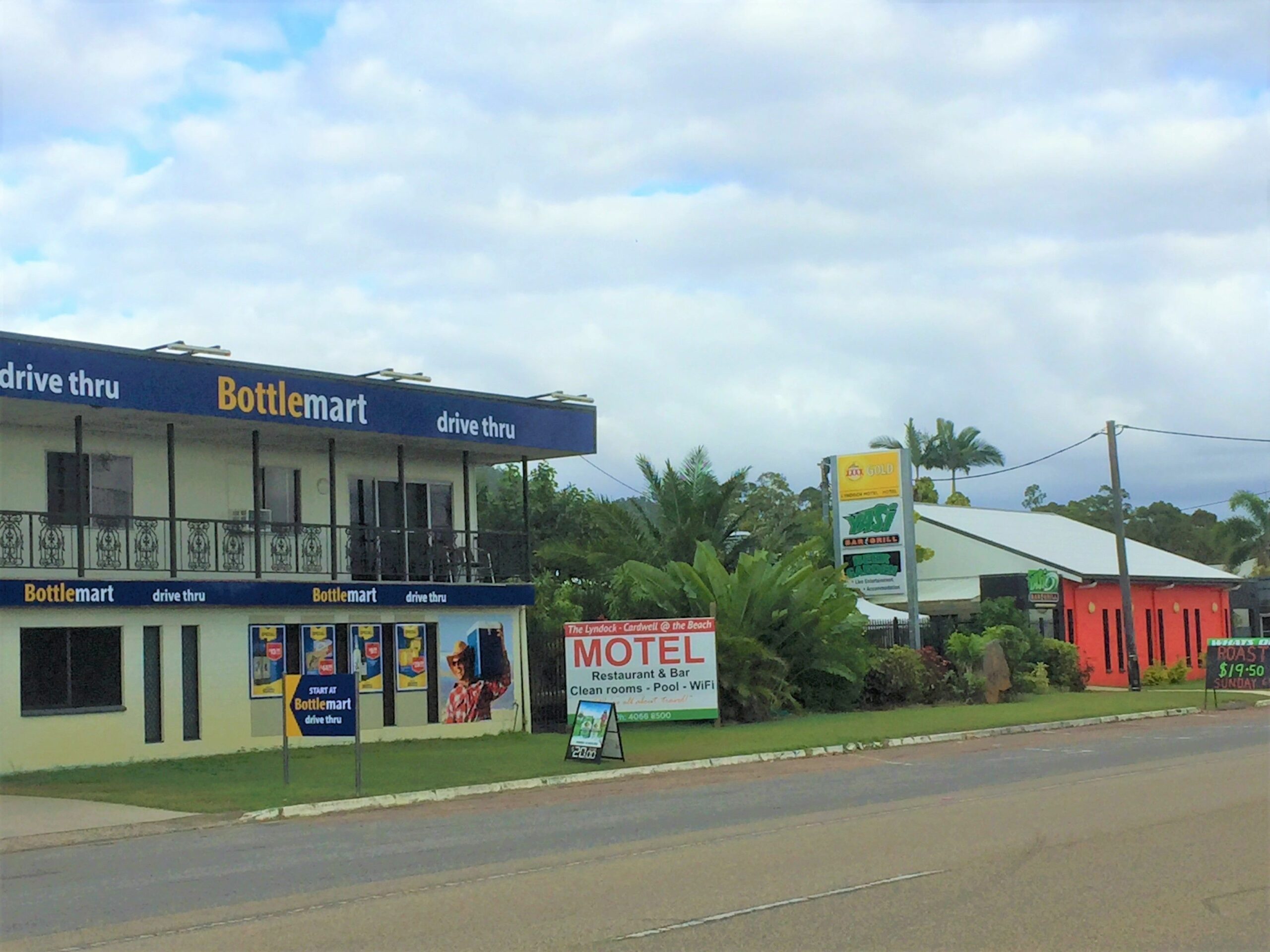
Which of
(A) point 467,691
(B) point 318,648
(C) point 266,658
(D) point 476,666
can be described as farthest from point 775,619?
(C) point 266,658

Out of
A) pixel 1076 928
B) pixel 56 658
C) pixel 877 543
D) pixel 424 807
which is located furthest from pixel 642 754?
pixel 877 543

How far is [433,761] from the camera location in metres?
22.2

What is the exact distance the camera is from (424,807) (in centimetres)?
1720

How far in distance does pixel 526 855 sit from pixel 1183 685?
38.6 metres

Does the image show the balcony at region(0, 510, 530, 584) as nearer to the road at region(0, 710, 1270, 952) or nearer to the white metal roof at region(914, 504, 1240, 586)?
the road at region(0, 710, 1270, 952)

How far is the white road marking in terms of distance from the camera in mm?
8664

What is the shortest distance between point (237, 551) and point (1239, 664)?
24.3 m

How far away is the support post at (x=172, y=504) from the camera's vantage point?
23812 mm

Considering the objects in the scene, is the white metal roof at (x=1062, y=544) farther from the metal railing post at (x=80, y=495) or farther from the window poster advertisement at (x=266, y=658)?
the metal railing post at (x=80, y=495)

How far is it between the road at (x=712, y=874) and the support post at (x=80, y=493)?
8506 mm

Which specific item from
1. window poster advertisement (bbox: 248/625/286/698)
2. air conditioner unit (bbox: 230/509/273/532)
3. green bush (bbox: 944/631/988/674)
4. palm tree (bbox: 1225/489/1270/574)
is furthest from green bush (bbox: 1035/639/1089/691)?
palm tree (bbox: 1225/489/1270/574)

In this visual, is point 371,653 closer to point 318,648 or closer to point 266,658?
point 318,648

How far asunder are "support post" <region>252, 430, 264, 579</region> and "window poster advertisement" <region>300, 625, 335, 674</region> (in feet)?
4.71

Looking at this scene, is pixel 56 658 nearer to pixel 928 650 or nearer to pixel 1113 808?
pixel 1113 808
